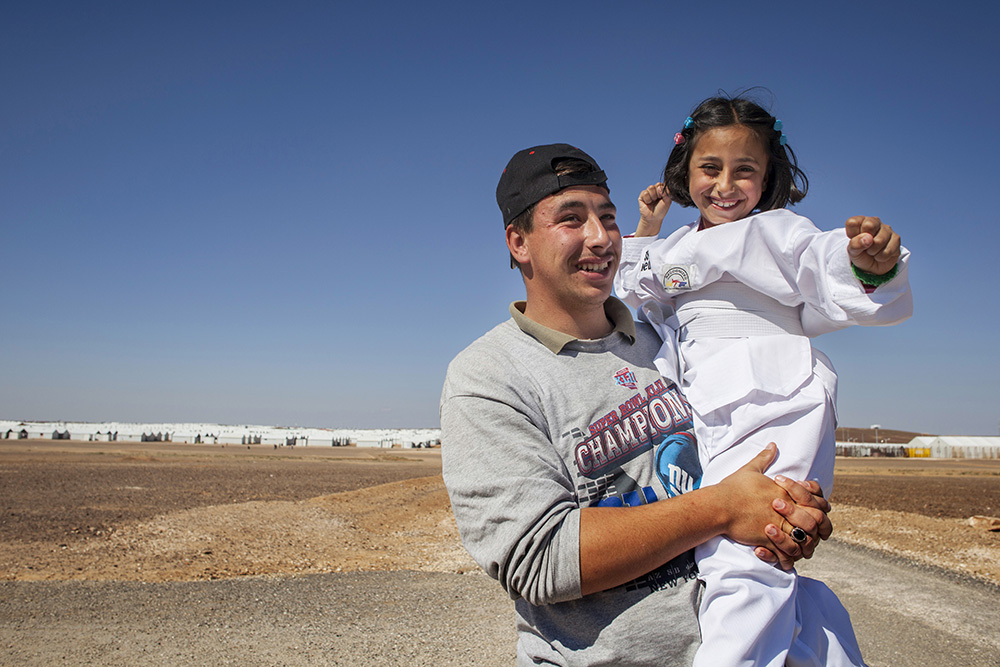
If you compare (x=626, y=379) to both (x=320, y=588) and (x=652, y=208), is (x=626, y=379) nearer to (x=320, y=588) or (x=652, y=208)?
(x=652, y=208)

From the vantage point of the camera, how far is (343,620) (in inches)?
310

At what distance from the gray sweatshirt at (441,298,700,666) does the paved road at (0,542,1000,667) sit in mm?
5418

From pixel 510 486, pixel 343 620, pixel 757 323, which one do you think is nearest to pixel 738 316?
pixel 757 323

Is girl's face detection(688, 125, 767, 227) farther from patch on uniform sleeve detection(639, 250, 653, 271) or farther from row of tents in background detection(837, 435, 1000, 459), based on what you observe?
row of tents in background detection(837, 435, 1000, 459)

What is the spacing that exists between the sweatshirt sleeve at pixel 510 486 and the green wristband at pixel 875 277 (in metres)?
1.06

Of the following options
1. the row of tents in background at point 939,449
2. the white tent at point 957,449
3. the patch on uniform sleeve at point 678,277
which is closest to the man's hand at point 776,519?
the patch on uniform sleeve at point 678,277

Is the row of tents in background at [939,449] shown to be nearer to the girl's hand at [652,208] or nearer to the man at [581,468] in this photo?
the girl's hand at [652,208]

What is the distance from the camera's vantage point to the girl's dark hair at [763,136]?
2.75 metres

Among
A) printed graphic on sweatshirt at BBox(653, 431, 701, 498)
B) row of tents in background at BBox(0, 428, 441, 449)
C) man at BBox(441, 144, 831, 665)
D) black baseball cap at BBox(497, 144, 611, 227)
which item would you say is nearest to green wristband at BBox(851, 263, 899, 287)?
man at BBox(441, 144, 831, 665)

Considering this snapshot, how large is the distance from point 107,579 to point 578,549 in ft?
33.9

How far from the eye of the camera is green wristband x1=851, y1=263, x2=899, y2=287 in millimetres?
1920

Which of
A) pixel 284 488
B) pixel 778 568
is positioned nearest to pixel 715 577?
pixel 778 568

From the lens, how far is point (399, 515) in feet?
57.0

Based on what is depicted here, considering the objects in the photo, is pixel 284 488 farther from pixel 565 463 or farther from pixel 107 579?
pixel 565 463
